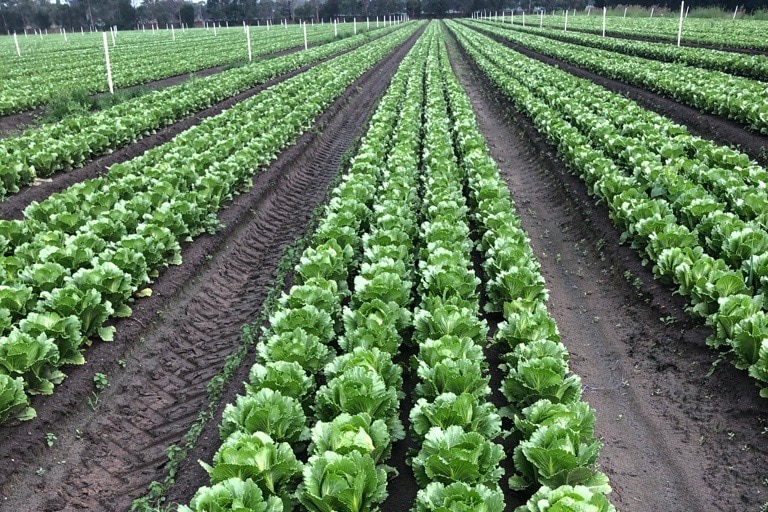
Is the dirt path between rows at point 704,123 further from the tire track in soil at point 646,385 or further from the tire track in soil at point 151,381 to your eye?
the tire track in soil at point 151,381

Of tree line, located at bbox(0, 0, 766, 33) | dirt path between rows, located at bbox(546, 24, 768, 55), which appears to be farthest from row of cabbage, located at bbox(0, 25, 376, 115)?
tree line, located at bbox(0, 0, 766, 33)

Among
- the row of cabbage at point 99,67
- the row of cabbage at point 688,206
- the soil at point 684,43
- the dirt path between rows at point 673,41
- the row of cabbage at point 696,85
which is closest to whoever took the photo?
the row of cabbage at point 688,206

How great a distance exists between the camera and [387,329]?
6094 millimetres

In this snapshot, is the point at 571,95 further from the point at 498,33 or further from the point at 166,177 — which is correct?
the point at 498,33

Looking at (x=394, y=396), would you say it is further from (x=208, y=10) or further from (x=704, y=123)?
(x=208, y=10)

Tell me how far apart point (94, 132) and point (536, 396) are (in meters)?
13.3

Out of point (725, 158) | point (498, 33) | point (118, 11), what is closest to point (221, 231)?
point (725, 158)

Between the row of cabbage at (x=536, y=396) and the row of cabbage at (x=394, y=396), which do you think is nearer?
the row of cabbage at (x=394, y=396)

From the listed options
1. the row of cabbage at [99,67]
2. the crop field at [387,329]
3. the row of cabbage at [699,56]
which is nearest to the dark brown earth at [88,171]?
the crop field at [387,329]

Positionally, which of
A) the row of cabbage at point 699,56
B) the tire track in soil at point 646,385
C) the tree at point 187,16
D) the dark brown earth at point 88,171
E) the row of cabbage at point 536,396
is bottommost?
the tire track in soil at point 646,385

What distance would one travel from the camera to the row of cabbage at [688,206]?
20.7 feet

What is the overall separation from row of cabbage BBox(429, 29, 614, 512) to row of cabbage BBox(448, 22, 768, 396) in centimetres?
172

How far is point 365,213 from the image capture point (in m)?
9.62

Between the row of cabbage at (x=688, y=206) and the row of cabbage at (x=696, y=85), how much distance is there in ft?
6.64
